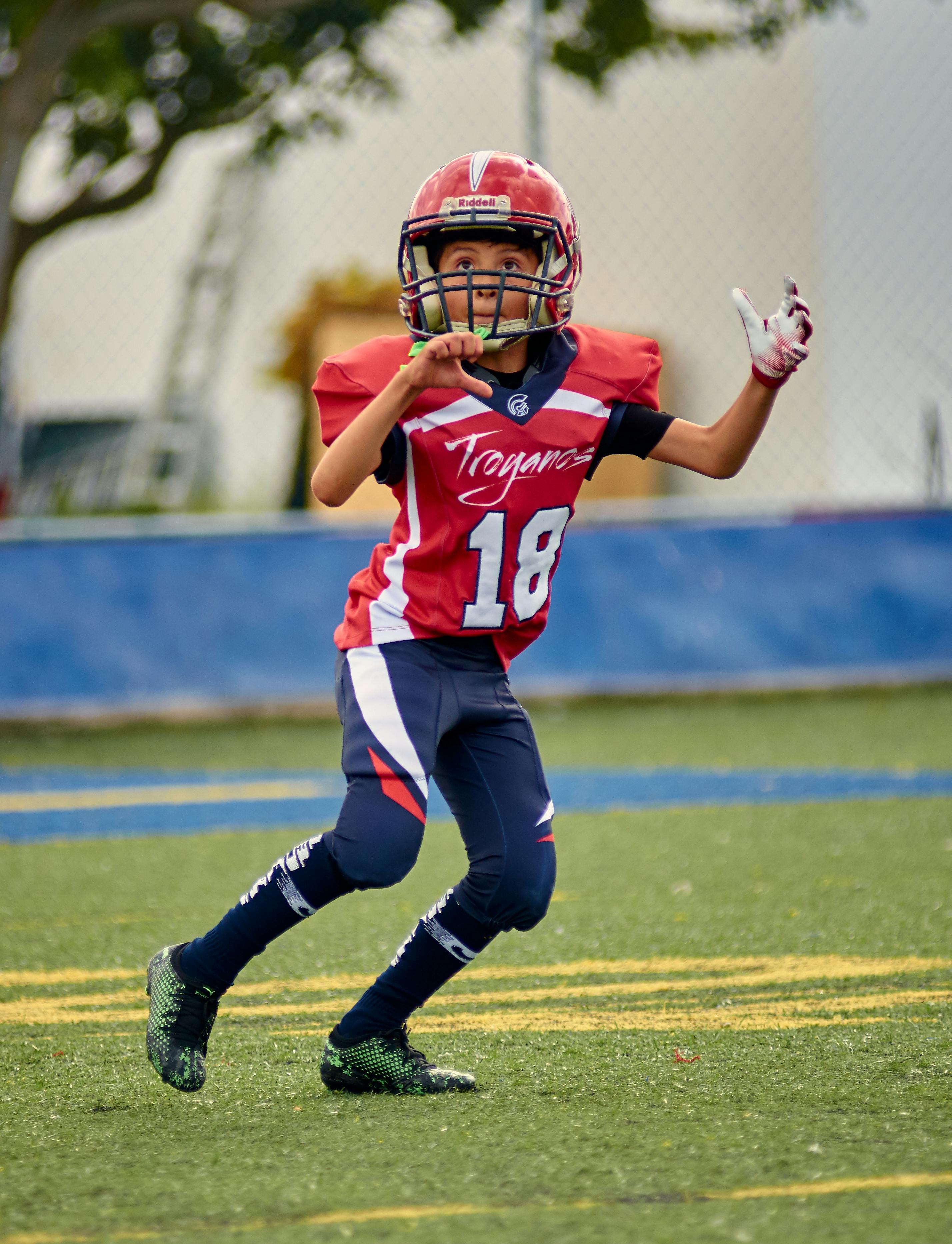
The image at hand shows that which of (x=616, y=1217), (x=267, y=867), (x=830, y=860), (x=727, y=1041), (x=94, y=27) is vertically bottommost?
(x=267, y=867)

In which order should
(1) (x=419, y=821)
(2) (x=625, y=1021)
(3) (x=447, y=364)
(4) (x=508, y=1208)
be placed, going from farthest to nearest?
1. (2) (x=625, y=1021)
2. (1) (x=419, y=821)
3. (3) (x=447, y=364)
4. (4) (x=508, y=1208)

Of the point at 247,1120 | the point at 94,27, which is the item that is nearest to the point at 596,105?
the point at 94,27

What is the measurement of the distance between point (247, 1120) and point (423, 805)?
584 millimetres

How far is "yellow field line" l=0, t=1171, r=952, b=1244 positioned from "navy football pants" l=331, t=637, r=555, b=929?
0.64 meters

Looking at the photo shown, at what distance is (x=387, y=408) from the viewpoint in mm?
2443

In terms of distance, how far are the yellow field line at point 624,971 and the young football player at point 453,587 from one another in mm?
703

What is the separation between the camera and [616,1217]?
1.92m

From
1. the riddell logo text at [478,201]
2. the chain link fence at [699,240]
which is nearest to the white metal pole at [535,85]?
the chain link fence at [699,240]

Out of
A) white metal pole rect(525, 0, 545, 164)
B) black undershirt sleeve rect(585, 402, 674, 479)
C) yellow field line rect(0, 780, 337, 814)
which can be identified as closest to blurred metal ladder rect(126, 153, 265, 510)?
white metal pole rect(525, 0, 545, 164)

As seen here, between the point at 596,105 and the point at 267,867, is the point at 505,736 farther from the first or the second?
the point at 596,105

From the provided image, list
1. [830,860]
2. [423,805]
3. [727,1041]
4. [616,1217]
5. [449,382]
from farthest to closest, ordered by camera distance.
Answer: [830,860], [727,1041], [423,805], [449,382], [616,1217]

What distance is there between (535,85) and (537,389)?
6196 millimetres

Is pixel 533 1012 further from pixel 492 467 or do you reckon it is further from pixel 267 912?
pixel 492 467

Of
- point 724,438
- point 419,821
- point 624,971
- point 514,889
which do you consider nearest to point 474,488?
point 724,438
